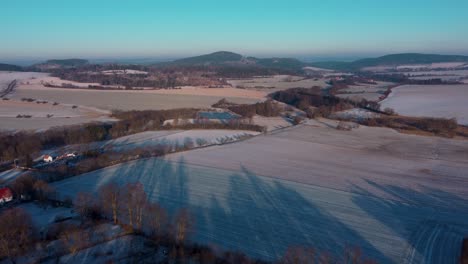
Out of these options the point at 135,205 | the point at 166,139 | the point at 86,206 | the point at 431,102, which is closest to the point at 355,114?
the point at 431,102

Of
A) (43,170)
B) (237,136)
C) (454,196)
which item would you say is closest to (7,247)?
(43,170)

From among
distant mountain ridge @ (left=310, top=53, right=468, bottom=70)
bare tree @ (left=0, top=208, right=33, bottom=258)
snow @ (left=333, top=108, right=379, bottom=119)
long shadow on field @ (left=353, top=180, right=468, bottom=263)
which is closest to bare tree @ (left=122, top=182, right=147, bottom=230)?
bare tree @ (left=0, top=208, right=33, bottom=258)

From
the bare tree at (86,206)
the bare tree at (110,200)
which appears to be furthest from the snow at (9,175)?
the bare tree at (110,200)

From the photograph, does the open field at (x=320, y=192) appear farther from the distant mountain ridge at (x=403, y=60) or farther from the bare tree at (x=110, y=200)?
the distant mountain ridge at (x=403, y=60)

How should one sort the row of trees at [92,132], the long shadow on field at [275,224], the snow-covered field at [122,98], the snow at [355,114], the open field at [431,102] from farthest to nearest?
1. the snow-covered field at [122,98]
2. the open field at [431,102]
3. the snow at [355,114]
4. the row of trees at [92,132]
5. the long shadow on field at [275,224]

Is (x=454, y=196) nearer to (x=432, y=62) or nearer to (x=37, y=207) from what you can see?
(x=37, y=207)

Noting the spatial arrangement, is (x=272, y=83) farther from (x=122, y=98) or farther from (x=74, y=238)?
(x=74, y=238)
